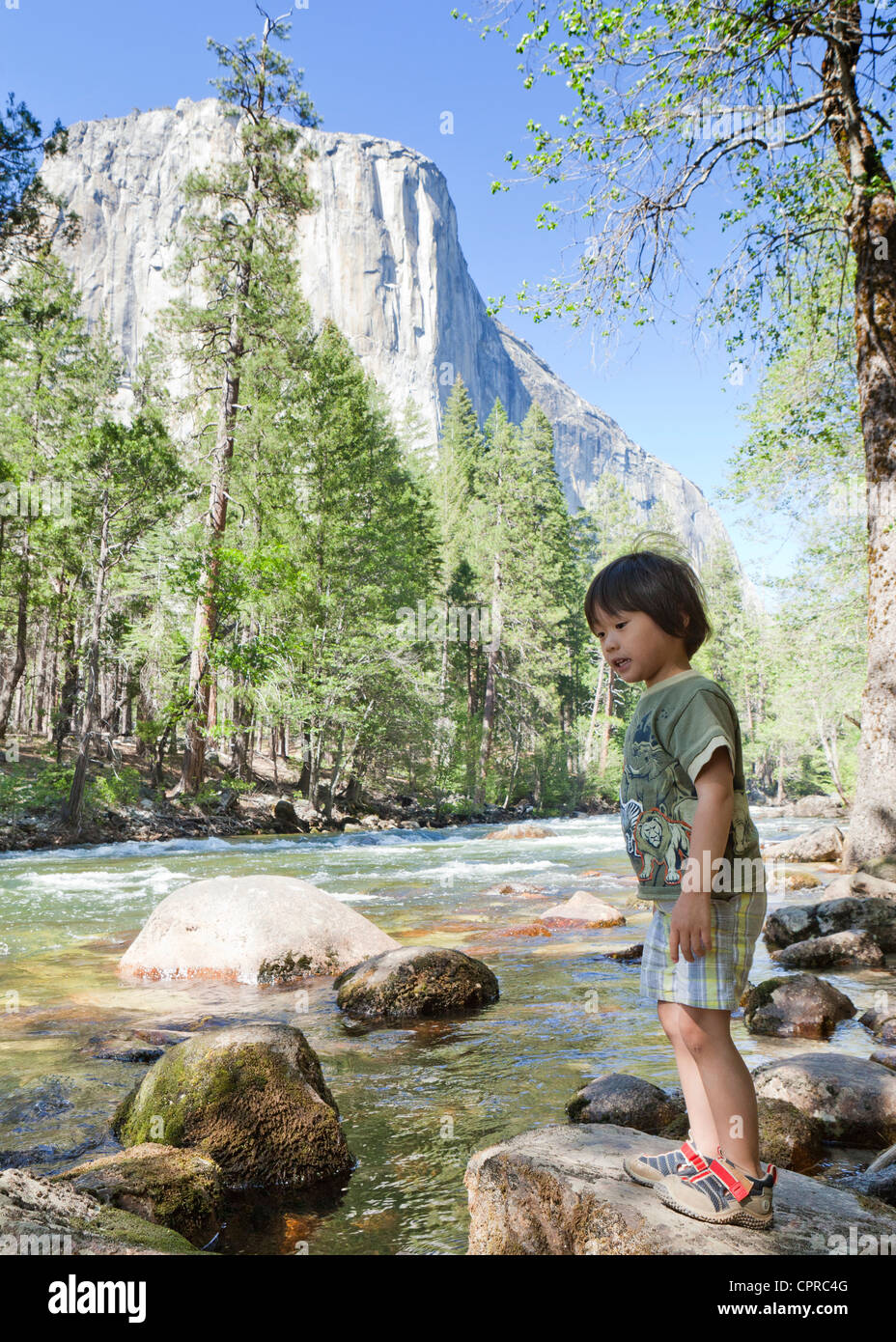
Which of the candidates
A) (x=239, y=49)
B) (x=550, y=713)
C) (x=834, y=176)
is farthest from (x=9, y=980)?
(x=550, y=713)

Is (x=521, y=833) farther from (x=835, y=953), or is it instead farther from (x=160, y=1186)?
(x=160, y=1186)

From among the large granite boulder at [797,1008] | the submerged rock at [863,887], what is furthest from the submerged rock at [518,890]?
the large granite boulder at [797,1008]

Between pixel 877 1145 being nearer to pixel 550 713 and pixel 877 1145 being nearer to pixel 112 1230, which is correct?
pixel 112 1230

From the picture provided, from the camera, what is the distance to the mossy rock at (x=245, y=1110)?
3.28 m

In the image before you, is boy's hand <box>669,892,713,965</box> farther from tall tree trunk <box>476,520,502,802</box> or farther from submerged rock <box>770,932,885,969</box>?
tall tree trunk <box>476,520,502,802</box>

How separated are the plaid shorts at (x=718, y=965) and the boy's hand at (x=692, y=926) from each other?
1.3 inches

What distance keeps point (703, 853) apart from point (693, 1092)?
2.10 ft

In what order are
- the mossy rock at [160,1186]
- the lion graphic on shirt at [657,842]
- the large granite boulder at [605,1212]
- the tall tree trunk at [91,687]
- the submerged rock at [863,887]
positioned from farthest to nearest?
1. the tall tree trunk at [91,687]
2. the submerged rock at [863,887]
3. the mossy rock at [160,1186]
4. the lion graphic on shirt at [657,842]
5. the large granite boulder at [605,1212]

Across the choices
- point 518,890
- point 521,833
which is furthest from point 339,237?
point 518,890

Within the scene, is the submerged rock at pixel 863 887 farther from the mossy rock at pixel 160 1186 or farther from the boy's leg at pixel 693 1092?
the mossy rock at pixel 160 1186

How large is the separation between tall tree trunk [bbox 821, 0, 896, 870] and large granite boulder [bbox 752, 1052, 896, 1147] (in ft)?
20.5

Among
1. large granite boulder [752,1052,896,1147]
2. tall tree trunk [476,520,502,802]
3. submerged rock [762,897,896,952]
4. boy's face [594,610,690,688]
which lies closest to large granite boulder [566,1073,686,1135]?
large granite boulder [752,1052,896,1147]

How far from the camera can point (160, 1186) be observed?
2820 mm

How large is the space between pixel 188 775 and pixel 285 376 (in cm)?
1028
